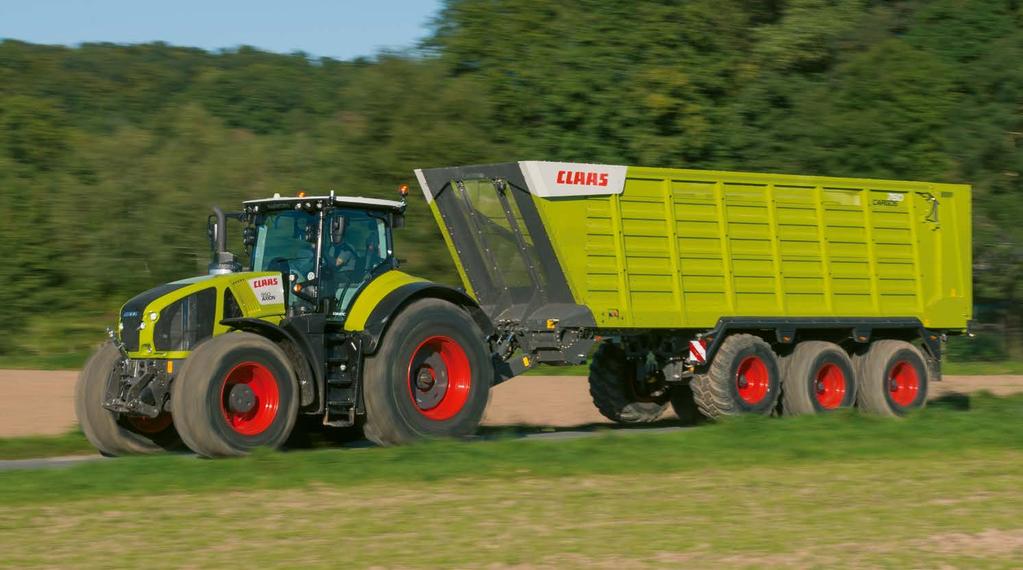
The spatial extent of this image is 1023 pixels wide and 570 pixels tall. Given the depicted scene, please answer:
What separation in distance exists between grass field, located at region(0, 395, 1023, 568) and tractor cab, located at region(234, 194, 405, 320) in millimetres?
1754

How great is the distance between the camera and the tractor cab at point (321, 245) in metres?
12.5

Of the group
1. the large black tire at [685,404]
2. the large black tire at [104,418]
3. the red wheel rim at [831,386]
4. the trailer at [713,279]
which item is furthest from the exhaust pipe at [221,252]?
the red wheel rim at [831,386]

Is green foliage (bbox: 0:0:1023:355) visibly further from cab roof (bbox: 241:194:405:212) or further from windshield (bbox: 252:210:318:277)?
windshield (bbox: 252:210:318:277)

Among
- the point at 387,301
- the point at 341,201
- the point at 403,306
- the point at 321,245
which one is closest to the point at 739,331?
the point at 403,306

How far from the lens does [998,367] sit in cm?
2723

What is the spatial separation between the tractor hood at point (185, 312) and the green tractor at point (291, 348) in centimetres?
1

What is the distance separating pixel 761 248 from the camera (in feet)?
51.2

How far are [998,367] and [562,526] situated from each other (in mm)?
20983

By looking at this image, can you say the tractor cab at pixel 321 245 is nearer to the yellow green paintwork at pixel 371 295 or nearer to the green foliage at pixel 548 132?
the yellow green paintwork at pixel 371 295

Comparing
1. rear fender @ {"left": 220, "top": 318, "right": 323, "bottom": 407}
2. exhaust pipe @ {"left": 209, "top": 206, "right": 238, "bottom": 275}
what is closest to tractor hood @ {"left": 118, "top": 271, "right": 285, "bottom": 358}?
rear fender @ {"left": 220, "top": 318, "right": 323, "bottom": 407}

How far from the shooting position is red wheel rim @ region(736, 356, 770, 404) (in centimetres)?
1550

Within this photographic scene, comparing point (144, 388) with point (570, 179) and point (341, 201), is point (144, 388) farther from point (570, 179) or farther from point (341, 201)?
point (570, 179)

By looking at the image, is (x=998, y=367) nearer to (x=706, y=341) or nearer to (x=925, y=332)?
(x=925, y=332)

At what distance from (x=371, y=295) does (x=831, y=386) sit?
6329 mm
